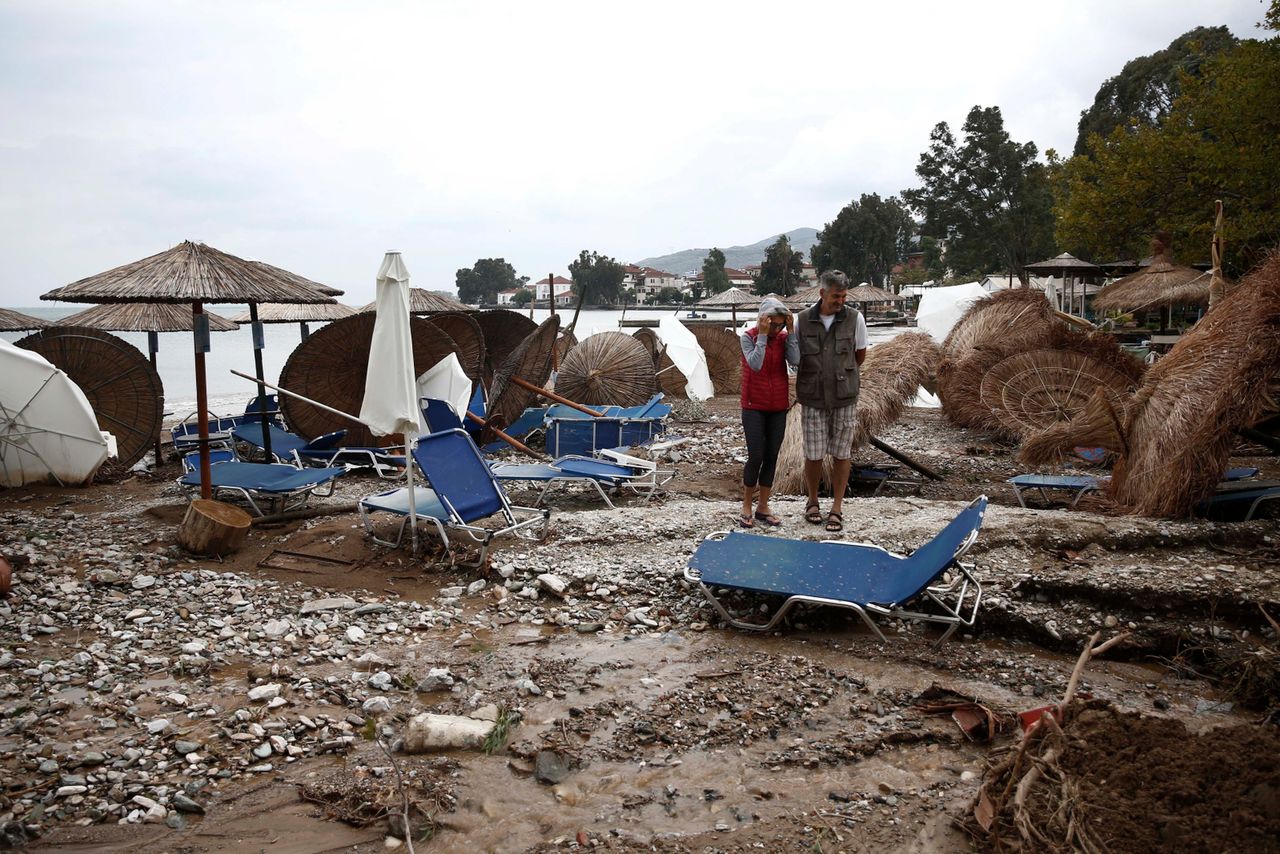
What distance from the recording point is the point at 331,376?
9.62 metres

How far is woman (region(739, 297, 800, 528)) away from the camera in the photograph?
5.89 m

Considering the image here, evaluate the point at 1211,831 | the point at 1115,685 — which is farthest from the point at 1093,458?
the point at 1211,831

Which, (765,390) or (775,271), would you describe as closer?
(765,390)

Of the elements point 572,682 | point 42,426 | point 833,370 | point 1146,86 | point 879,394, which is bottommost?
point 572,682

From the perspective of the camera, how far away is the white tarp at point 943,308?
18.8m

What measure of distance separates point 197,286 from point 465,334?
215 inches

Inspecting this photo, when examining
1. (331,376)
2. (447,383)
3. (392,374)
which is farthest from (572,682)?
(331,376)

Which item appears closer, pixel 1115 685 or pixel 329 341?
pixel 1115 685

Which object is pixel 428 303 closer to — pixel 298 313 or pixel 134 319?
pixel 298 313

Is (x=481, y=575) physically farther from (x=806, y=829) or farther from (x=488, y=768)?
(x=806, y=829)

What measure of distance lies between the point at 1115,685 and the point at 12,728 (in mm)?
4840

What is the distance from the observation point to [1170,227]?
59.5ft

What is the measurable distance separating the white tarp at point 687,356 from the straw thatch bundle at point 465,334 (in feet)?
20.5

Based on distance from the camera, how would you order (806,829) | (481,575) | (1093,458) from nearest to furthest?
(806,829), (481,575), (1093,458)
